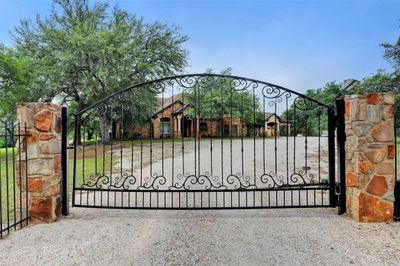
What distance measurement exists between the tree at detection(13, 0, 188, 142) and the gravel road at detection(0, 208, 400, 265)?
11392 mm

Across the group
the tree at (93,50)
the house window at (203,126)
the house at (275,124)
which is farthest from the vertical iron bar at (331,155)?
the house window at (203,126)

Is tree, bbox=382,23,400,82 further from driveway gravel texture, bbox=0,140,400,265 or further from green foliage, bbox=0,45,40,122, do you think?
green foliage, bbox=0,45,40,122

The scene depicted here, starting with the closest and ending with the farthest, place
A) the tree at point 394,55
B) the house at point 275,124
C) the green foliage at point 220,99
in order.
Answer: the green foliage at point 220,99, the house at point 275,124, the tree at point 394,55

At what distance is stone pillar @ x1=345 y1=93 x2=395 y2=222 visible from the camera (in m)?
3.24

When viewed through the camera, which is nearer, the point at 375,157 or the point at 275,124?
the point at 375,157

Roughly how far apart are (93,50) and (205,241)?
14.8 metres

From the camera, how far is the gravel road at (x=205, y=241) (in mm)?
2424

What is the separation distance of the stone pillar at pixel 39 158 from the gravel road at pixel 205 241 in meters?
0.24

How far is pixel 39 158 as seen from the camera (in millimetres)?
3346

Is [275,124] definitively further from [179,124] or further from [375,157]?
[179,124]

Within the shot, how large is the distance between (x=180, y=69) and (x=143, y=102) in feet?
14.8

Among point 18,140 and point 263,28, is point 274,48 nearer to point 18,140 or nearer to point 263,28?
point 263,28

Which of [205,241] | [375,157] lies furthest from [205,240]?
[375,157]

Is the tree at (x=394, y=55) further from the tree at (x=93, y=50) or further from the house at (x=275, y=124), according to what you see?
the tree at (x=93, y=50)
